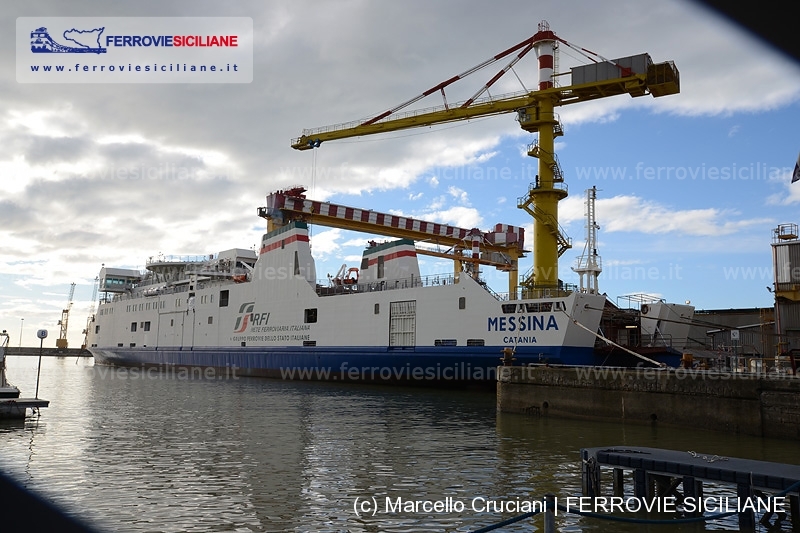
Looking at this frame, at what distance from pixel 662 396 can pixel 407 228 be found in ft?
79.9

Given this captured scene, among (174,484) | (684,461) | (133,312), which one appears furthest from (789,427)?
(133,312)

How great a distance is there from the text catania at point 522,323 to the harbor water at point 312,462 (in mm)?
5731

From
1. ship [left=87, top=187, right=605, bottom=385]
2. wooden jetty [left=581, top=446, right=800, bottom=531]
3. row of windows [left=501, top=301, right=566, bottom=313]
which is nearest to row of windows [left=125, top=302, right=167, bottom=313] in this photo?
ship [left=87, top=187, right=605, bottom=385]

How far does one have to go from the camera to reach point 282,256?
124 ft

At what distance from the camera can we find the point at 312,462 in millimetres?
12016

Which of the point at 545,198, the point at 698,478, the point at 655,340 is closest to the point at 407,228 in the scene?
the point at 545,198

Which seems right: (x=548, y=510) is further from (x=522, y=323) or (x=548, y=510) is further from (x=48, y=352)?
(x=48, y=352)

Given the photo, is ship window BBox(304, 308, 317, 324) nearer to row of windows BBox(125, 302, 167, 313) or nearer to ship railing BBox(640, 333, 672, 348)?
ship railing BBox(640, 333, 672, 348)

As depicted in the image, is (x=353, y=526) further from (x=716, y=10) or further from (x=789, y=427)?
(x=789, y=427)

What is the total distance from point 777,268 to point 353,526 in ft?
72.9

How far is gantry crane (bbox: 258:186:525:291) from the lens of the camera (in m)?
37.0

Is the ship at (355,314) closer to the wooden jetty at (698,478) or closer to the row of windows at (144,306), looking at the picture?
the row of windows at (144,306)

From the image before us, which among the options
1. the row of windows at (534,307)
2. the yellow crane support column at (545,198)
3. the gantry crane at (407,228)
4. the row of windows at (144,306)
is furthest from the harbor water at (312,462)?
the row of windows at (144,306)

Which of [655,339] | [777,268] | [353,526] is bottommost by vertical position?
[353,526]
